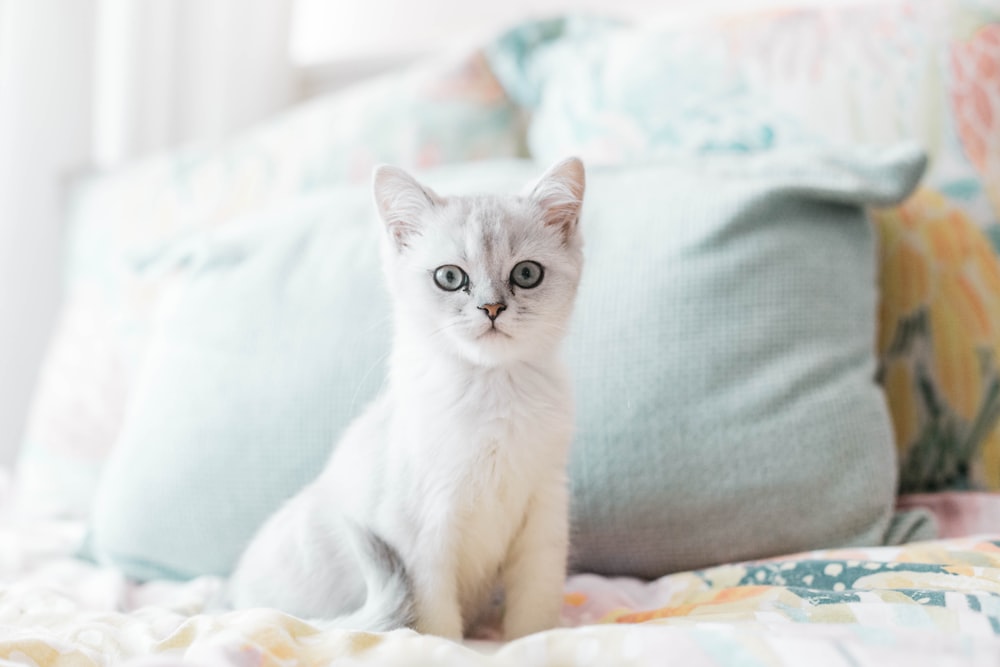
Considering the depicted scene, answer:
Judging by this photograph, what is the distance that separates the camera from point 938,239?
1.19 metres

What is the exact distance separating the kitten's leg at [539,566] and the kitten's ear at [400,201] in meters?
0.31

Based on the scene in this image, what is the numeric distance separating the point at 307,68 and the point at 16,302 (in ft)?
2.89

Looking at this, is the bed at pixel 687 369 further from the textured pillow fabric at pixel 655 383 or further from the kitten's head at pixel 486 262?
the kitten's head at pixel 486 262

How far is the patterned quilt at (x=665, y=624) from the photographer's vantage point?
60 cm

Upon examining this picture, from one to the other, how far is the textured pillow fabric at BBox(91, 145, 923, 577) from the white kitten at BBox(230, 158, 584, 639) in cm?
15

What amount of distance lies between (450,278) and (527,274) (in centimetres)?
8

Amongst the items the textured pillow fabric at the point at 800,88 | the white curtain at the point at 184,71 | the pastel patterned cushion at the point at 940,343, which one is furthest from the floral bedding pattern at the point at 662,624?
the white curtain at the point at 184,71

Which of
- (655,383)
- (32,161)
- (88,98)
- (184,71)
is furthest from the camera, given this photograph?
(184,71)

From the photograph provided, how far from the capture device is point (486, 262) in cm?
83

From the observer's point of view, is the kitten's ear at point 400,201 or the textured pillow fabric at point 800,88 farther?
the textured pillow fabric at point 800,88

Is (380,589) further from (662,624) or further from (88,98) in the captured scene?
(88,98)

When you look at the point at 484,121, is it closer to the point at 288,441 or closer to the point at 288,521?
the point at 288,441

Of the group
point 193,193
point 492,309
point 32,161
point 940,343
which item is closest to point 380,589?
point 492,309

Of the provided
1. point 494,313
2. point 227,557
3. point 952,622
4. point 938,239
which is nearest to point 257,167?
point 227,557
